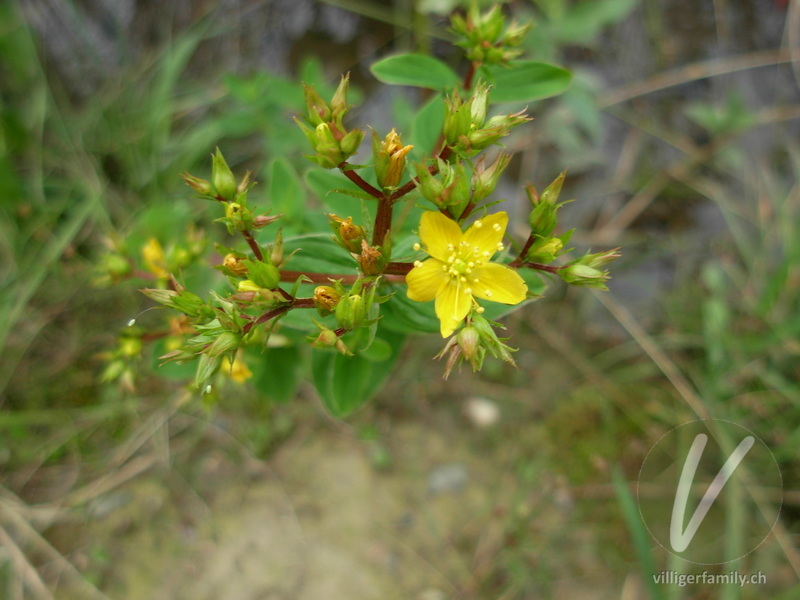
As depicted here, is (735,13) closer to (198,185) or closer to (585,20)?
(585,20)

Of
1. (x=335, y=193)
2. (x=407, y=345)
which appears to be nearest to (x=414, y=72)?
(x=335, y=193)

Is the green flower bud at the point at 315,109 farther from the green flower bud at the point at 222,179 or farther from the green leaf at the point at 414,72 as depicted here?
the green leaf at the point at 414,72

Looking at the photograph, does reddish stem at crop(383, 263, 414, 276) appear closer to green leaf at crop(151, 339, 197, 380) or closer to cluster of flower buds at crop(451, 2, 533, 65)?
cluster of flower buds at crop(451, 2, 533, 65)

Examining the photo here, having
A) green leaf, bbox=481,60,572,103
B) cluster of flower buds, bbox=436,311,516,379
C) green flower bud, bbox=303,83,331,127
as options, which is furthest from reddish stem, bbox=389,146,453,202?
green leaf, bbox=481,60,572,103

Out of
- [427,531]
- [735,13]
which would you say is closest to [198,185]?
[427,531]

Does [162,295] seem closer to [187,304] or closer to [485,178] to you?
[187,304]
